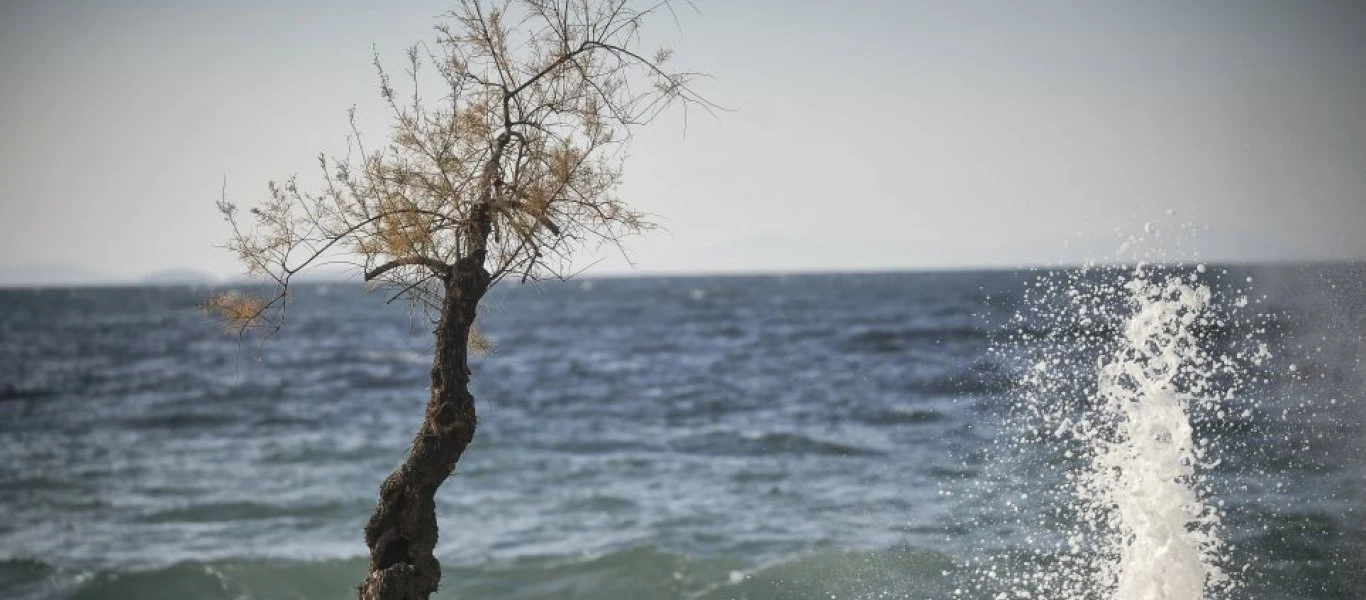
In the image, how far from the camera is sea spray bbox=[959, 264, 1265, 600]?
8680 millimetres

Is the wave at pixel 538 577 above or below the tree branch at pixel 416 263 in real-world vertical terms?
below

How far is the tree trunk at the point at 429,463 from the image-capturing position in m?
4.81

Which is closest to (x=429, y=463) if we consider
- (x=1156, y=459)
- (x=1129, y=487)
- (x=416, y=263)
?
(x=416, y=263)

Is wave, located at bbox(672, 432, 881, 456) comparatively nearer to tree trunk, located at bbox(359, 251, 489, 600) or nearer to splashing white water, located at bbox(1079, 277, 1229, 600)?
splashing white water, located at bbox(1079, 277, 1229, 600)

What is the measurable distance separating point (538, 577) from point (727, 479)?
18.6 feet

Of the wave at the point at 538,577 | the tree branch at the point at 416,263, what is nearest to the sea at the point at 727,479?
the wave at the point at 538,577

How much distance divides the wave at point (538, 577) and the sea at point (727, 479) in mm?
48

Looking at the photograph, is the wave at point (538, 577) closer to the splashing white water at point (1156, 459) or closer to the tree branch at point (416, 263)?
the splashing white water at point (1156, 459)

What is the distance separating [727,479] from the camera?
19.2m

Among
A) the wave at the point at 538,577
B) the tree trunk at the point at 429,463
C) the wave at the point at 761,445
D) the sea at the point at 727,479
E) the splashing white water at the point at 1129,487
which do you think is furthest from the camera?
the wave at the point at 761,445

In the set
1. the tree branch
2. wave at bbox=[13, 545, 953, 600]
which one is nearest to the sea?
wave at bbox=[13, 545, 953, 600]

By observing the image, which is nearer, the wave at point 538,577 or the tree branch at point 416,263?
the tree branch at point 416,263

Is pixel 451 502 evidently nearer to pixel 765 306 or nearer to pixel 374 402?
pixel 374 402

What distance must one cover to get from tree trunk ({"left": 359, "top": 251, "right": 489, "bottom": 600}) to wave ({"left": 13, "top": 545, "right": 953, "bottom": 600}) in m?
8.05
